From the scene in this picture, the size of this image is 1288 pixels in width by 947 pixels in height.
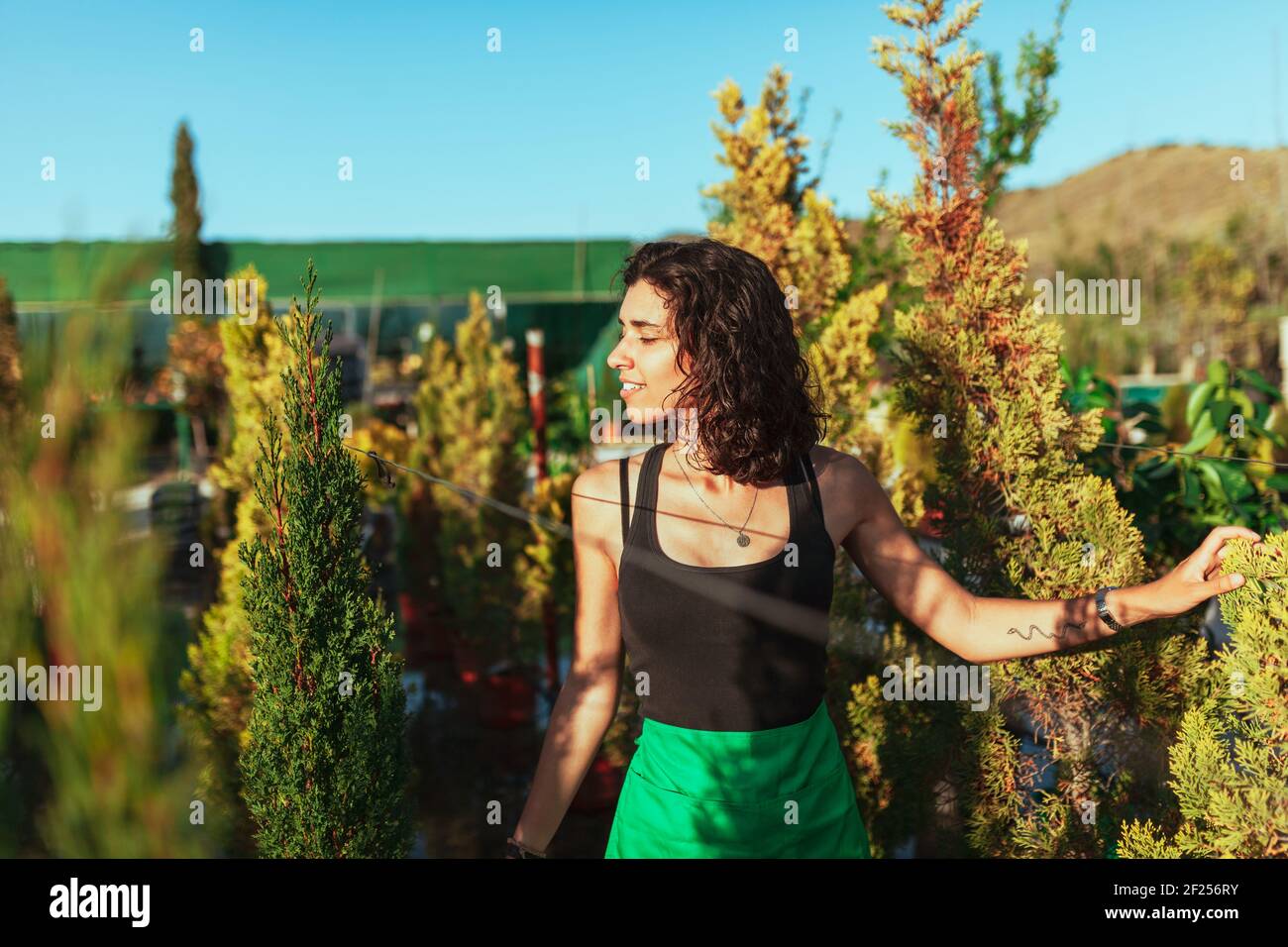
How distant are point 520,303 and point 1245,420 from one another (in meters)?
13.3

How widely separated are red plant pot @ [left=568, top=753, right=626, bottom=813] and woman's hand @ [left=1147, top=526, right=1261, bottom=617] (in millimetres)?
3374

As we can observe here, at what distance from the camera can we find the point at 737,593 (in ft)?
6.00

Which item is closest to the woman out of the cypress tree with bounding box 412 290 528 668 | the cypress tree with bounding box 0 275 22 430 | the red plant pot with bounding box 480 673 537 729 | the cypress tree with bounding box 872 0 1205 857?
the cypress tree with bounding box 872 0 1205 857

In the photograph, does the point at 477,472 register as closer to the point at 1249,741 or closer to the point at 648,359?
the point at 648,359

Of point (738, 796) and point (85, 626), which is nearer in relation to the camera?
point (85, 626)

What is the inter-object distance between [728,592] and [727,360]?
46cm

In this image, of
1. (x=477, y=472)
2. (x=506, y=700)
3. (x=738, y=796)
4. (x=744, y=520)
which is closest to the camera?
(x=738, y=796)

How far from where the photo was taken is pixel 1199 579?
1.84 meters

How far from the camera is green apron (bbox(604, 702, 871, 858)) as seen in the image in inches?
71.6

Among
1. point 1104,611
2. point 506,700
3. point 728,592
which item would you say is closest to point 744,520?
point 728,592

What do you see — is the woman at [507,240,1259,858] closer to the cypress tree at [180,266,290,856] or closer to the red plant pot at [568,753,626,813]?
the cypress tree at [180,266,290,856]

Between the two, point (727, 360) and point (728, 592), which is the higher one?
point (727, 360)

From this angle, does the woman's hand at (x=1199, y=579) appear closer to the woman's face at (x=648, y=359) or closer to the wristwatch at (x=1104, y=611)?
the wristwatch at (x=1104, y=611)
